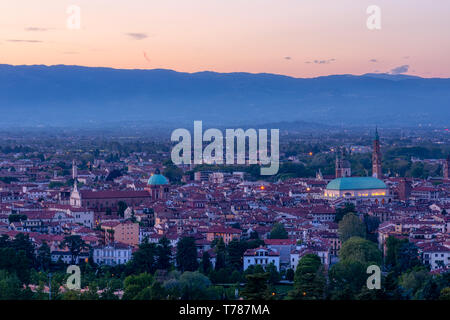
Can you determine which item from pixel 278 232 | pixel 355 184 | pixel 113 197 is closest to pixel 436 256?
pixel 278 232

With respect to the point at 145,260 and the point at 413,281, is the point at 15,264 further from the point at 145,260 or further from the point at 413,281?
the point at 413,281

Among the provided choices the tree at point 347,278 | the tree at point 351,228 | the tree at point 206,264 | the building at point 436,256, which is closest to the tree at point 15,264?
the tree at point 206,264

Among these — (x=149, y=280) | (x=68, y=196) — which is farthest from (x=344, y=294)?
(x=68, y=196)

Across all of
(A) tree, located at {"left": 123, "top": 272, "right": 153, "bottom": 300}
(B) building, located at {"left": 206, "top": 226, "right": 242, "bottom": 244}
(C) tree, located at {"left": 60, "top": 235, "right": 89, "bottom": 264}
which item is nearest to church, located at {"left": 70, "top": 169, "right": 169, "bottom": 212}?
(B) building, located at {"left": 206, "top": 226, "right": 242, "bottom": 244}

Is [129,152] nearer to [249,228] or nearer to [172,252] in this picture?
[249,228]
